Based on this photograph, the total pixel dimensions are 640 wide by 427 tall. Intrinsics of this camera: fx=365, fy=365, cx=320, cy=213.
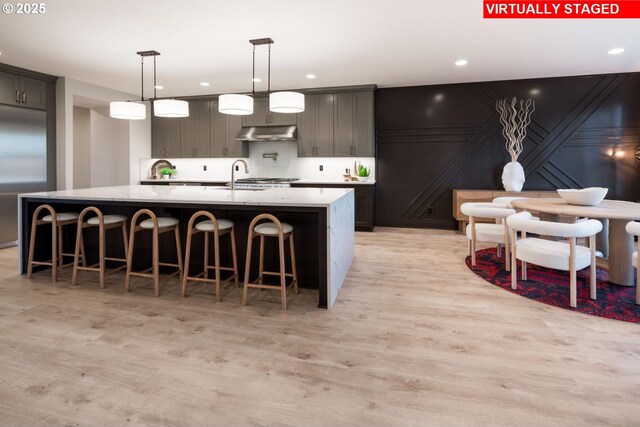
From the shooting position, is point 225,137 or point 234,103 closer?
point 234,103

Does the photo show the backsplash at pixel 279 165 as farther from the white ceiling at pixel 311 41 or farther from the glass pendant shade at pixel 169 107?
the glass pendant shade at pixel 169 107

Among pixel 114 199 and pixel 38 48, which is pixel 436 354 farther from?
pixel 38 48

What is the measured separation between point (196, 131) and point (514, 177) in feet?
19.6

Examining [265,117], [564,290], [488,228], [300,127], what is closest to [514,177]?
[488,228]

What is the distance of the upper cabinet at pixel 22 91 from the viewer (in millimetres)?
5117

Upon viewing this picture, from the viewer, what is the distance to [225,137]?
7301 mm

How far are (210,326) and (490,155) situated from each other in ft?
18.4

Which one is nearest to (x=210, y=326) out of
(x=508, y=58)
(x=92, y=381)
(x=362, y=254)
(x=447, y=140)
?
(x=92, y=381)

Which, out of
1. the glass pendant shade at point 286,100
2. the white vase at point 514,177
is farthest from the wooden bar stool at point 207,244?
the white vase at point 514,177

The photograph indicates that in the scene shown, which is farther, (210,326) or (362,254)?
(362,254)

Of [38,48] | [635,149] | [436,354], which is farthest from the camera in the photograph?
[635,149]

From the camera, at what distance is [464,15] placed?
3557 mm

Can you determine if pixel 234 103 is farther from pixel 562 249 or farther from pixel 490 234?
pixel 562 249

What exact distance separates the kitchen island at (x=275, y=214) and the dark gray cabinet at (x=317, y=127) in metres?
2.88
